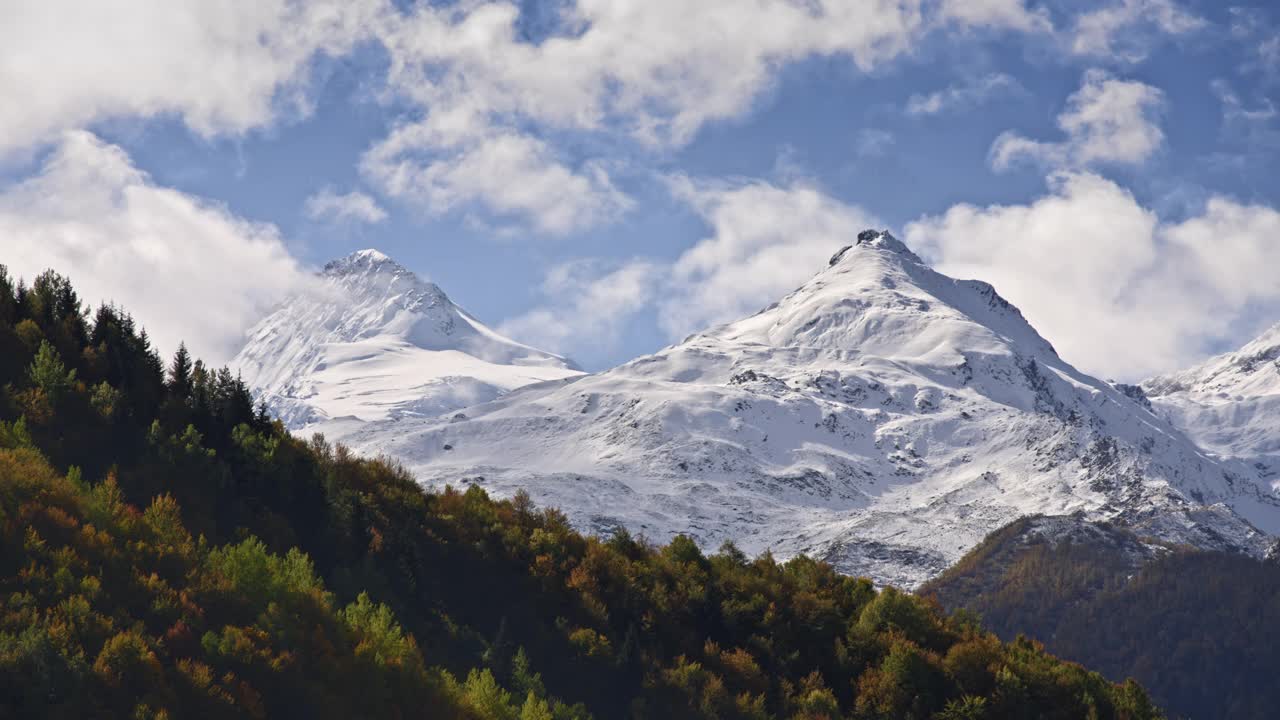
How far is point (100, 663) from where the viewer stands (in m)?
25.0

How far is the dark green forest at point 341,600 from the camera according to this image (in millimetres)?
26984

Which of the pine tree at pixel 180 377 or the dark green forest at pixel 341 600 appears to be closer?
the dark green forest at pixel 341 600

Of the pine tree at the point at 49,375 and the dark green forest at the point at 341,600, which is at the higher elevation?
the pine tree at the point at 49,375

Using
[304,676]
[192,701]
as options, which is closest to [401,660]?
[304,676]

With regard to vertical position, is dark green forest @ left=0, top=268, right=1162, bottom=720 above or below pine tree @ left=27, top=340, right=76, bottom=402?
below

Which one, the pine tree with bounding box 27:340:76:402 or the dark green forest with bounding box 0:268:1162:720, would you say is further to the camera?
the pine tree with bounding box 27:340:76:402

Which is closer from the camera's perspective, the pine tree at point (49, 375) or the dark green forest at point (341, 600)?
the dark green forest at point (341, 600)

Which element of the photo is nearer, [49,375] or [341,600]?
[341,600]

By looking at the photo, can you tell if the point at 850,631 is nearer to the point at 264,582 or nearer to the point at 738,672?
the point at 738,672

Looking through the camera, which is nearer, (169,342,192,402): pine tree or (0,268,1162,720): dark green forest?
(0,268,1162,720): dark green forest

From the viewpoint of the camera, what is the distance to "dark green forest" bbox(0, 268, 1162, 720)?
88.5ft

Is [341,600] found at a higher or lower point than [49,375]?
lower

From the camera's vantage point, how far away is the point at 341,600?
116 ft

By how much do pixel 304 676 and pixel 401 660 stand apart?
272 cm
